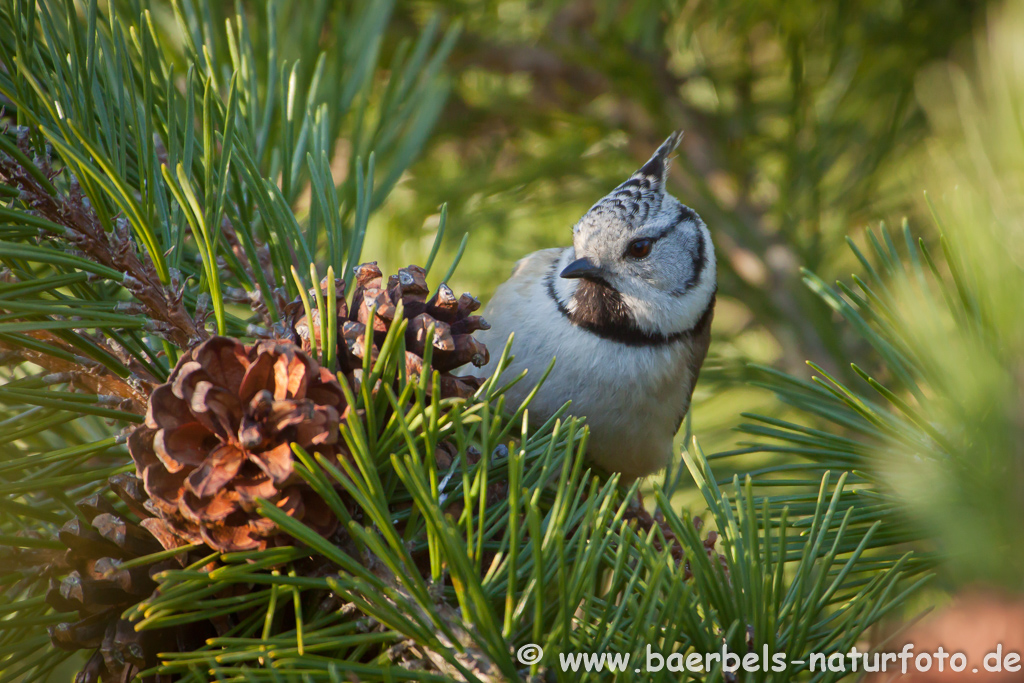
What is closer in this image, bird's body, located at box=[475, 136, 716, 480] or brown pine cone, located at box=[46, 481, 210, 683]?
brown pine cone, located at box=[46, 481, 210, 683]

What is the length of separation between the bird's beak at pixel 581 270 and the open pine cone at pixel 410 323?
63 centimetres

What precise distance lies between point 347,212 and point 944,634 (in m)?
0.88

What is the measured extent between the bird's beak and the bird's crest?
100 mm

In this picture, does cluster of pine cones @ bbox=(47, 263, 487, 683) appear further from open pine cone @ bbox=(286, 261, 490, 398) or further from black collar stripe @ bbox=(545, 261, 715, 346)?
black collar stripe @ bbox=(545, 261, 715, 346)

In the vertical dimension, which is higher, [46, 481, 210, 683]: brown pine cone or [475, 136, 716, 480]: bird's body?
[475, 136, 716, 480]: bird's body

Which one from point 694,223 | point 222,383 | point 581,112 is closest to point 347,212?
point 222,383

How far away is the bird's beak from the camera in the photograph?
143 cm

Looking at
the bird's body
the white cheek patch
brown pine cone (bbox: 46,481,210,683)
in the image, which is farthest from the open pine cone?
the white cheek patch

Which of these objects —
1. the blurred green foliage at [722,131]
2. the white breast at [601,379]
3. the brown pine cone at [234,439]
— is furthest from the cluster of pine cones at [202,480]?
the blurred green foliage at [722,131]

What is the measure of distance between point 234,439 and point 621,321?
3.23 feet

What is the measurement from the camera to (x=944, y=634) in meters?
0.47

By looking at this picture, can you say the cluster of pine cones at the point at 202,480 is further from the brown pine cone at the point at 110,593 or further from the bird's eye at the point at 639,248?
the bird's eye at the point at 639,248

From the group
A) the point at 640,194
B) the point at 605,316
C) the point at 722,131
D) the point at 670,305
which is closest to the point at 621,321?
the point at 605,316

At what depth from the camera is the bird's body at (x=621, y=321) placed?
1.37 m
